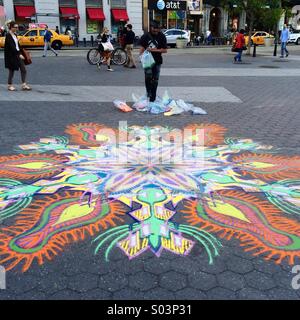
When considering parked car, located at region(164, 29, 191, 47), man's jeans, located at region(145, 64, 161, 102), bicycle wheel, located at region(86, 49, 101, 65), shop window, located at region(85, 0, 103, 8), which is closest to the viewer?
man's jeans, located at region(145, 64, 161, 102)

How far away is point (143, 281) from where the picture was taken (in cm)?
269

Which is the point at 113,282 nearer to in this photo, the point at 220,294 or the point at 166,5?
the point at 220,294

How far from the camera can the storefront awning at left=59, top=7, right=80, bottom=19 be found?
35375mm

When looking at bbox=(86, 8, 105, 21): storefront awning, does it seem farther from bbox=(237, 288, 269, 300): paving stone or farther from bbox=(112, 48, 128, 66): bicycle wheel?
bbox=(237, 288, 269, 300): paving stone

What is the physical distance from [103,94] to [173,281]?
7768mm

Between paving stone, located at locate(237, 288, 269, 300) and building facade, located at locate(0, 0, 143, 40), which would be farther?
building facade, located at locate(0, 0, 143, 40)

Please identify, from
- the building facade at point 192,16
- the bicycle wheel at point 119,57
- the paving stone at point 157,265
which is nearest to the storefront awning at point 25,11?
the building facade at point 192,16

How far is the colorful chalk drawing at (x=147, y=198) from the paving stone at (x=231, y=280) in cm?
30

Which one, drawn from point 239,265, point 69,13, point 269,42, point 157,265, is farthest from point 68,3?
point 239,265

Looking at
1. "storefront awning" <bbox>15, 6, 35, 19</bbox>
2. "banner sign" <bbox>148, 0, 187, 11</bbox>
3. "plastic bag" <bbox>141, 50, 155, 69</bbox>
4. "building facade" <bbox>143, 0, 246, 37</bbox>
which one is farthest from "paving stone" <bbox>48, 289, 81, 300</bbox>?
"banner sign" <bbox>148, 0, 187, 11</bbox>

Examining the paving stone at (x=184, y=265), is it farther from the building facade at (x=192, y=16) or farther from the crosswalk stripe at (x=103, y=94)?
the building facade at (x=192, y=16)

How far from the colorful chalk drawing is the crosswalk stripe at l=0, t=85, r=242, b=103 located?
3628mm

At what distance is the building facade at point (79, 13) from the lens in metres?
33.8

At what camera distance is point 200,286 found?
265 centimetres
